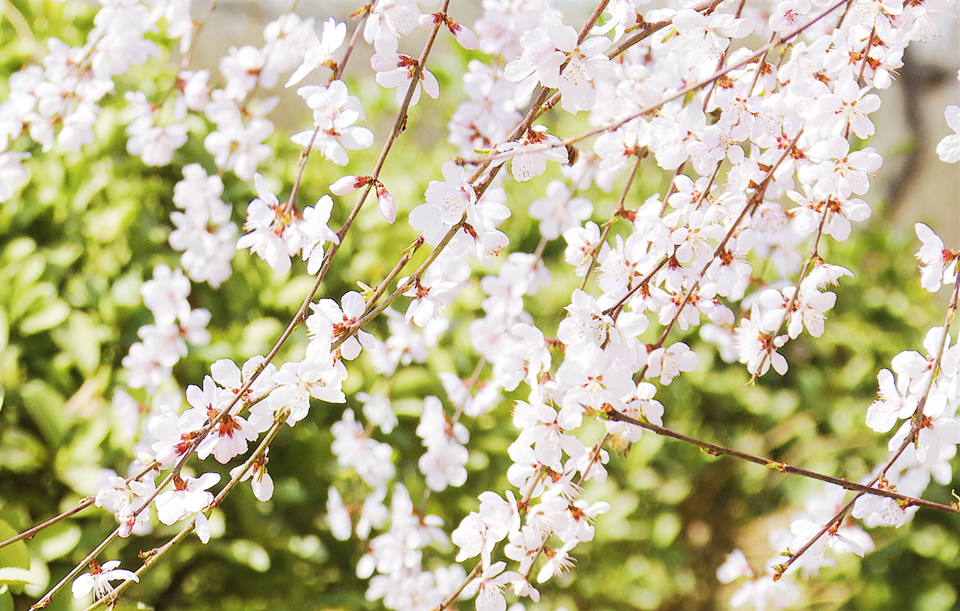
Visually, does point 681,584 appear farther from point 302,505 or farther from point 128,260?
point 128,260

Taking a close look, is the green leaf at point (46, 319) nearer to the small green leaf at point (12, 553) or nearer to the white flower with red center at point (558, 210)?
the small green leaf at point (12, 553)

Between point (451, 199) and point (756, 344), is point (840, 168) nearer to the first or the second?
point (756, 344)

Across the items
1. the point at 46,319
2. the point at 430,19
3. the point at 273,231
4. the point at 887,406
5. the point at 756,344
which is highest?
the point at 46,319

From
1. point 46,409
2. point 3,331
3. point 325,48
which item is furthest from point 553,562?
point 3,331

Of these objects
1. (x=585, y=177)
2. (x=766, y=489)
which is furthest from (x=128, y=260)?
(x=766, y=489)

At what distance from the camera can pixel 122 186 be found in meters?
1.90

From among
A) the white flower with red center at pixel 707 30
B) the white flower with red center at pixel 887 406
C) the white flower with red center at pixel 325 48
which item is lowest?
the white flower with red center at pixel 887 406

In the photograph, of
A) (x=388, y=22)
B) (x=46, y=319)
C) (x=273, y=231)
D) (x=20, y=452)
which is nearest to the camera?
(x=388, y=22)

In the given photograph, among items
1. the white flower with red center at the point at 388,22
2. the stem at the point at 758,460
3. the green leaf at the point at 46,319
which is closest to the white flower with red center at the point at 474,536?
the stem at the point at 758,460

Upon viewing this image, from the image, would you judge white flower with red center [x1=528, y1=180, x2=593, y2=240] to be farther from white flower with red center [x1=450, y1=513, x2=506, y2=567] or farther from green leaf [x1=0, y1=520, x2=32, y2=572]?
green leaf [x1=0, y1=520, x2=32, y2=572]

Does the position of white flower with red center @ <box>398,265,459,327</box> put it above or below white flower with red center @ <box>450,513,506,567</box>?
above

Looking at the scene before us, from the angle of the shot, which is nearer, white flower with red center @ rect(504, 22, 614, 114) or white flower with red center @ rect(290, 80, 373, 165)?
white flower with red center @ rect(504, 22, 614, 114)

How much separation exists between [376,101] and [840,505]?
6.10ft

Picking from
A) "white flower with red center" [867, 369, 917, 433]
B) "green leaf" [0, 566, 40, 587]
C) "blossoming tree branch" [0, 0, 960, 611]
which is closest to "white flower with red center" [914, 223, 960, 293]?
"blossoming tree branch" [0, 0, 960, 611]
